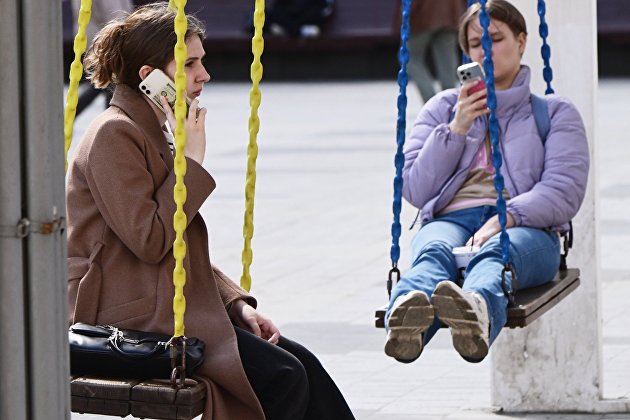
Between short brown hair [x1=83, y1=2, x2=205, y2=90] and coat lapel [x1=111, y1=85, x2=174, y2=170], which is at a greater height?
short brown hair [x1=83, y1=2, x2=205, y2=90]

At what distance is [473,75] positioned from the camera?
5.07 m

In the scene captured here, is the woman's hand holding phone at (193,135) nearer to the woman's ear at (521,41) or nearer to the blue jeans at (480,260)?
the blue jeans at (480,260)

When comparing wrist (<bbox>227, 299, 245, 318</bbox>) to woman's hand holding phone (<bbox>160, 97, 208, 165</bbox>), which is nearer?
woman's hand holding phone (<bbox>160, 97, 208, 165</bbox>)

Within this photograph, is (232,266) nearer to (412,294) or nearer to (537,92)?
(537,92)

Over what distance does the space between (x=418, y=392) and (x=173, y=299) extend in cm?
214

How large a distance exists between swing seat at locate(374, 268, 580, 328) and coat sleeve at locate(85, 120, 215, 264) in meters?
0.88

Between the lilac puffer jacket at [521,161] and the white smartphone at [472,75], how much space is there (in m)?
0.14

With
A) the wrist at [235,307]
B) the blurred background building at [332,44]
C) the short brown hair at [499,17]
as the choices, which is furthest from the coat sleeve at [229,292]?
the blurred background building at [332,44]

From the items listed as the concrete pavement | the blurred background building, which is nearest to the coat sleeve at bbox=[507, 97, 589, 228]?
the concrete pavement

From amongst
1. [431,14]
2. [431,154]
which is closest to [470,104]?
[431,154]

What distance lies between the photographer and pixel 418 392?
583 cm

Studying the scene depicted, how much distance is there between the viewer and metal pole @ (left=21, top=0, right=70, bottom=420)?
2.94 m

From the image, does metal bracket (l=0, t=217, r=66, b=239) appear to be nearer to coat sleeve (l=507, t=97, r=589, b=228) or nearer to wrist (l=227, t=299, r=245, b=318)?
wrist (l=227, t=299, r=245, b=318)

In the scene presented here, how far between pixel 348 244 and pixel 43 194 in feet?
20.6
